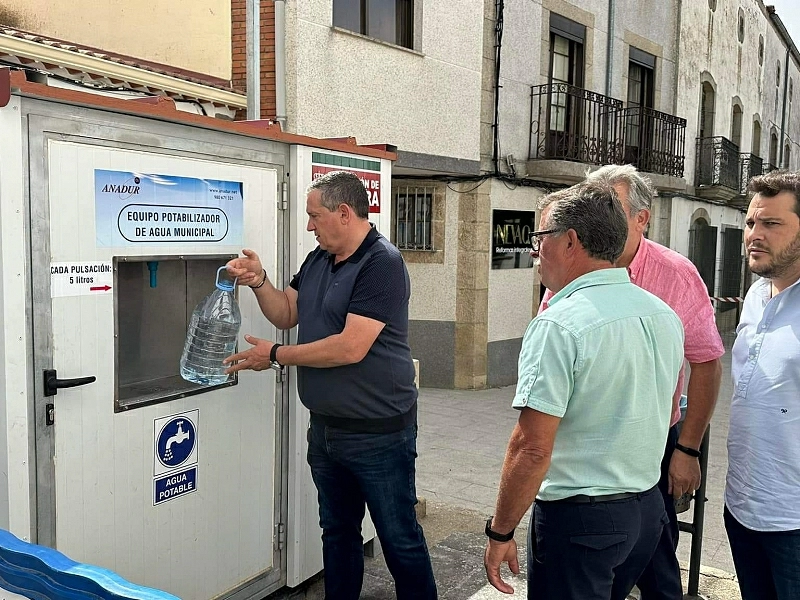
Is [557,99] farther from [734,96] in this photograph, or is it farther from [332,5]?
[734,96]

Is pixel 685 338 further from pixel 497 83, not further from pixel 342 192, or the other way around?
→ pixel 497 83

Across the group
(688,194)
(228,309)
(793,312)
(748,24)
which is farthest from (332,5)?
(748,24)

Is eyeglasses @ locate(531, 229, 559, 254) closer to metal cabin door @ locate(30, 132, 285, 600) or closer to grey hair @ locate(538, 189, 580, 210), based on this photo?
grey hair @ locate(538, 189, 580, 210)

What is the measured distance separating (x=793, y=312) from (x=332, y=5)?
6.87 metres

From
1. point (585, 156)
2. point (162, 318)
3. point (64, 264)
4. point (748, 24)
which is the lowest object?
point (162, 318)

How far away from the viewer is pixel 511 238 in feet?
35.7

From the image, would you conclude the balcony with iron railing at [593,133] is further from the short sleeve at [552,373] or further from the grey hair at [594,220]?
the short sleeve at [552,373]

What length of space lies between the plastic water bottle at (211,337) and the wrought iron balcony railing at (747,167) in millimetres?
18636

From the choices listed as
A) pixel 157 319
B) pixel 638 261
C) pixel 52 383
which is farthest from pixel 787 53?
pixel 52 383

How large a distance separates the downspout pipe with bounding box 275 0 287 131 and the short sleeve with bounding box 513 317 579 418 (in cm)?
612

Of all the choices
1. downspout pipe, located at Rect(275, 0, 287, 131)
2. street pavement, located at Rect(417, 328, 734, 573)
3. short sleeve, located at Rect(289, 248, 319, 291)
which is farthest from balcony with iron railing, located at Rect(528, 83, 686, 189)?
Answer: short sleeve, located at Rect(289, 248, 319, 291)

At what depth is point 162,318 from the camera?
3.31m

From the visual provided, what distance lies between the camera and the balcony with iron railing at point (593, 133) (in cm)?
1123

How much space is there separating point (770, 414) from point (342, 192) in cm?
180
